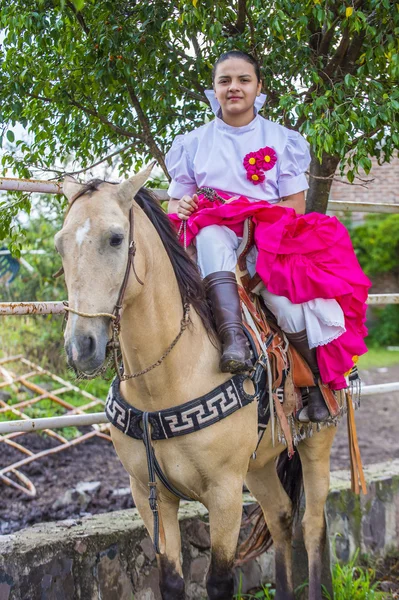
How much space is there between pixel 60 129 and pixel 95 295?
2029 millimetres

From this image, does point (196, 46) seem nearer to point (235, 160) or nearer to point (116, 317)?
point (235, 160)

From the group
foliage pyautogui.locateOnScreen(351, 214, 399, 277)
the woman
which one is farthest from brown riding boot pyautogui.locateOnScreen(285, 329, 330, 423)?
foliage pyautogui.locateOnScreen(351, 214, 399, 277)

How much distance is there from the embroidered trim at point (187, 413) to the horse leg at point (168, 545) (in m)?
0.33

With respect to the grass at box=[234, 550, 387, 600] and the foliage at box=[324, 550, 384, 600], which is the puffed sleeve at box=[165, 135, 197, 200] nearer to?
the grass at box=[234, 550, 387, 600]

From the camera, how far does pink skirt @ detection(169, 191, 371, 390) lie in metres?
3.04

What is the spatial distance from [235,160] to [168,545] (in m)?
1.77

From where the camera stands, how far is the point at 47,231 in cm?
834

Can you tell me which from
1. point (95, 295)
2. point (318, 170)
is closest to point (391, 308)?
point (318, 170)

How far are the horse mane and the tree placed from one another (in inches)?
32.0

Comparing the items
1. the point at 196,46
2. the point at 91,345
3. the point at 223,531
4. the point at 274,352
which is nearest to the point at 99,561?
the point at 223,531

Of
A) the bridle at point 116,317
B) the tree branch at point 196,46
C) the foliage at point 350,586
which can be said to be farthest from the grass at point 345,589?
the tree branch at point 196,46

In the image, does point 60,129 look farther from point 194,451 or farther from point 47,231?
point 47,231

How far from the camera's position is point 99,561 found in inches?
134

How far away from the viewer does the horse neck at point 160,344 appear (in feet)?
8.56
